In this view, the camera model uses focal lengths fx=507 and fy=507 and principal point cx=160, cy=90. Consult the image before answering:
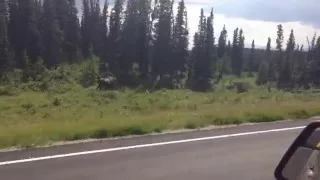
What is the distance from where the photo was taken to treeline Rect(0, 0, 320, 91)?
291 ft

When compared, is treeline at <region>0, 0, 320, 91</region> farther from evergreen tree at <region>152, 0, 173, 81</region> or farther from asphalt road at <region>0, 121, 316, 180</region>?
asphalt road at <region>0, 121, 316, 180</region>

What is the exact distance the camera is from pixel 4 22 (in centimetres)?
→ 8481

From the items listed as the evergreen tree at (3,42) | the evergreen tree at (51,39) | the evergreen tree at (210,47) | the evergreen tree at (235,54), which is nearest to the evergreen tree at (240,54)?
the evergreen tree at (235,54)

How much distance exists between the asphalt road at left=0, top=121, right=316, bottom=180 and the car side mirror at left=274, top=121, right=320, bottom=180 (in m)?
5.19

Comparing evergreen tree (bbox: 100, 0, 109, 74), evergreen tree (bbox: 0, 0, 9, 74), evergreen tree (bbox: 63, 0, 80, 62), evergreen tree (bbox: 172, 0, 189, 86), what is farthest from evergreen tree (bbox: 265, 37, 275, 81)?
evergreen tree (bbox: 0, 0, 9, 74)

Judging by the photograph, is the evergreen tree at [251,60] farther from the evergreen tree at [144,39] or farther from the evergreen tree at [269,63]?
the evergreen tree at [144,39]

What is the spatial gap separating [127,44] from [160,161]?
3632 inches

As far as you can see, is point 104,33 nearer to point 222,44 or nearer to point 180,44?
point 180,44

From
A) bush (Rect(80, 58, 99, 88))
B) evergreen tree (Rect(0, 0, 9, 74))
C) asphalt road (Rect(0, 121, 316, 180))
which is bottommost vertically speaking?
bush (Rect(80, 58, 99, 88))

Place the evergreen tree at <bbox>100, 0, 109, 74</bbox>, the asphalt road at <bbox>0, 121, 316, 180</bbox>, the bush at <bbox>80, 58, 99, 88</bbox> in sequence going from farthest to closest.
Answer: the evergreen tree at <bbox>100, 0, 109, 74</bbox> < the bush at <bbox>80, 58, 99, 88</bbox> < the asphalt road at <bbox>0, 121, 316, 180</bbox>

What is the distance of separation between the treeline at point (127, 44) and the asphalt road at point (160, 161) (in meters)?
73.3

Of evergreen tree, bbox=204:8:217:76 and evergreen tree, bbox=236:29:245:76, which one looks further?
evergreen tree, bbox=236:29:245:76

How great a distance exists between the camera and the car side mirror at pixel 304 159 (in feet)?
5.76

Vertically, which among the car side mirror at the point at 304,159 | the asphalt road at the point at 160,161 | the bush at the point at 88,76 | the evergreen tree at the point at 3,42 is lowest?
the bush at the point at 88,76
